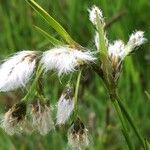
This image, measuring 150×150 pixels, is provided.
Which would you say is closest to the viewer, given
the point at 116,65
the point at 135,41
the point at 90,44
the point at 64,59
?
the point at 64,59

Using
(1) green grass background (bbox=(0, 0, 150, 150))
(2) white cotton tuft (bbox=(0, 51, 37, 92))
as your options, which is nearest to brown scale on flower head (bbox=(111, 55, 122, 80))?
(2) white cotton tuft (bbox=(0, 51, 37, 92))

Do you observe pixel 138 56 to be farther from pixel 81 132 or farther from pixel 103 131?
pixel 81 132

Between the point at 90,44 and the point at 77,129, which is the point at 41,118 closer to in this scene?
the point at 77,129

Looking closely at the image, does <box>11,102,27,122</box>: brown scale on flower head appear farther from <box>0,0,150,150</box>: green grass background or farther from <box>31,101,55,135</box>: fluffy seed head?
<box>0,0,150,150</box>: green grass background

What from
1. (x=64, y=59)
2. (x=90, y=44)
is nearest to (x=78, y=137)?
(x=64, y=59)

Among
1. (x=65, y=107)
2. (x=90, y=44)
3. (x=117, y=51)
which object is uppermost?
(x=90, y=44)

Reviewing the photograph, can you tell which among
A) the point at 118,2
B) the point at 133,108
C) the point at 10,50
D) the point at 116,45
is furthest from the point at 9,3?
the point at 116,45
